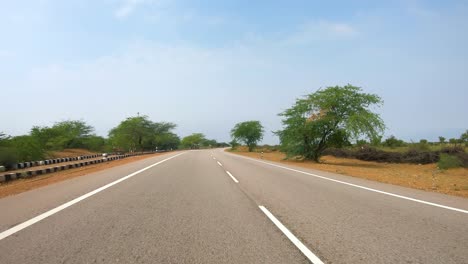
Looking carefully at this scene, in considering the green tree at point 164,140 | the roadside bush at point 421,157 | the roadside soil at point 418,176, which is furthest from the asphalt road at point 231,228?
the green tree at point 164,140

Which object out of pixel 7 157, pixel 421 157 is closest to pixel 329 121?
pixel 421 157

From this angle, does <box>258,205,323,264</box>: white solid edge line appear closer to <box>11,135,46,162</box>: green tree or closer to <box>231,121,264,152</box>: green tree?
<box>11,135,46,162</box>: green tree

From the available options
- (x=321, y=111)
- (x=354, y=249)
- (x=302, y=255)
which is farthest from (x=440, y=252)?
(x=321, y=111)

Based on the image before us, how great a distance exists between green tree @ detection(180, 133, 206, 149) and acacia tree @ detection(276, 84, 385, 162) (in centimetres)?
12474

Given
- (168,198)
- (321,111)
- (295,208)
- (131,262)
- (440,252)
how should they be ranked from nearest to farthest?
1. (131,262)
2. (440,252)
3. (295,208)
4. (168,198)
5. (321,111)

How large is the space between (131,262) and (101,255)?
0.53m

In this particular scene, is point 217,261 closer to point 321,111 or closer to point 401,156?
point 321,111

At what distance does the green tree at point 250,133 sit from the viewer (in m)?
96.5

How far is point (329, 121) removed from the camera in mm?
35406

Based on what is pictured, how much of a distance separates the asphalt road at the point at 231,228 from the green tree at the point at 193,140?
499 ft

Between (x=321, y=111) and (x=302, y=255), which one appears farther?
(x=321, y=111)

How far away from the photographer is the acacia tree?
3400cm

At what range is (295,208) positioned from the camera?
29.7 feet

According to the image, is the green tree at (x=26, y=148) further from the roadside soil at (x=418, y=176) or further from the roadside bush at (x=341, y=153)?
the roadside bush at (x=341, y=153)
